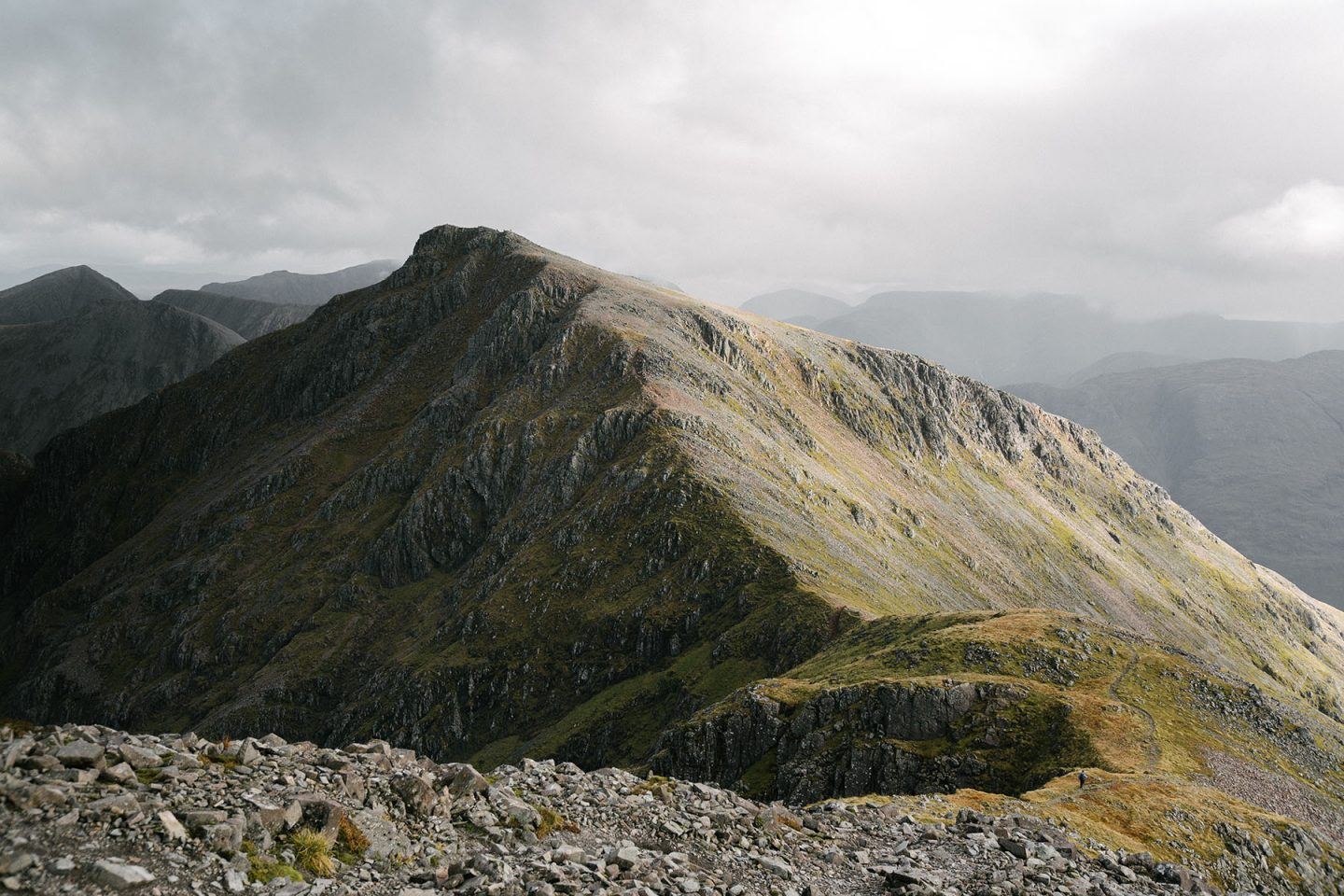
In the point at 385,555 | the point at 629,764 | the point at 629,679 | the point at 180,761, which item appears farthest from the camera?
the point at 385,555

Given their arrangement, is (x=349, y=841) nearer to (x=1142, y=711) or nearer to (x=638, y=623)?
(x=1142, y=711)

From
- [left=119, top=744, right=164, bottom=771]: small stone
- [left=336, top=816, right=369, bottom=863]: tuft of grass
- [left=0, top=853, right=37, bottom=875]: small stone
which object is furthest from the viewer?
[left=119, top=744, right=164, bottom=771]: small stone

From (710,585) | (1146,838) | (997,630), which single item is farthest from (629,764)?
(1146,838)

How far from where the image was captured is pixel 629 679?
395 ft

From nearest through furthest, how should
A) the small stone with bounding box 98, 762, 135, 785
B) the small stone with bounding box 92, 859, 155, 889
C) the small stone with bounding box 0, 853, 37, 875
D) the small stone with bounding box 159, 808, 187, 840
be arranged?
the small stone with bounding box 0, 853, 37, 875 < the small stone with bounding box 92, 859, 155, 889 < the small stone with bounding box 159, 808, 187, 840 < the small stone with bounding box 98, 762, 135, 785

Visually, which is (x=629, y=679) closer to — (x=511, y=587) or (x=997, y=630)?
(x=511, y=587)

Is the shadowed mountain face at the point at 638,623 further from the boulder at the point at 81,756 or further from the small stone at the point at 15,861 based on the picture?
the small stone at the point at 15,861

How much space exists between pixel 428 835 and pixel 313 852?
12.0 ft

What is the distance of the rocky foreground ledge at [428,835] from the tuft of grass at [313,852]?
38 mm

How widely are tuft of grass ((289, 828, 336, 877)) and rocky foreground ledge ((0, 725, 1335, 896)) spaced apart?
38 mm

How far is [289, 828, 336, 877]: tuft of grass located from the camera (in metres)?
18.4

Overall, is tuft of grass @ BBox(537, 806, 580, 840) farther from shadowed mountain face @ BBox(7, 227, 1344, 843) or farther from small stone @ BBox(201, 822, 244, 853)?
shadowed mountain face @ BBox(7, 227, 1344, 843)

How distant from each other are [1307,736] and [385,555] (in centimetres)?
16230

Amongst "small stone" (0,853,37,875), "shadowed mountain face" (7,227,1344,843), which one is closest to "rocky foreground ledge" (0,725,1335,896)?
"small stone" (0,853,37,875)
